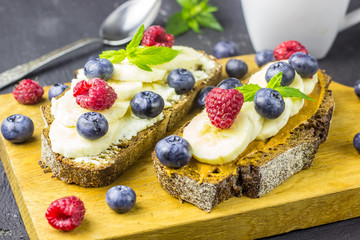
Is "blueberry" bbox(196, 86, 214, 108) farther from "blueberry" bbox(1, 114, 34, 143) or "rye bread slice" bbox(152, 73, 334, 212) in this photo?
"blueberry" bbox(1, 114, 34, 143)

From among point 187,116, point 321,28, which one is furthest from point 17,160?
point 321,28

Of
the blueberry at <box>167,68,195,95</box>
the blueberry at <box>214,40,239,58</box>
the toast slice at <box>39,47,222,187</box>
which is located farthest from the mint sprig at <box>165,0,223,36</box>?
the toast slice at <box>39,47,222,187</box>

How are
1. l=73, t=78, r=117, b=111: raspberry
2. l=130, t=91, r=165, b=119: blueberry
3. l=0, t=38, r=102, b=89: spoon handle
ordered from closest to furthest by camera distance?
l=73, t=78, r=117, b=111: raspberry, l=130, t=91, r=165, b=119: blueberry, l=0, t=38, r=102, b=89: spoon handle

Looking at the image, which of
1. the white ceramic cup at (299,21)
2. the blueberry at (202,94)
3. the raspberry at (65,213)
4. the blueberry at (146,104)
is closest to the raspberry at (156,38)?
the blueberry at (202,94)

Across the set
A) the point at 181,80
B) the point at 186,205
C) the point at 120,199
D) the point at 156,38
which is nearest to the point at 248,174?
the point at 186,205

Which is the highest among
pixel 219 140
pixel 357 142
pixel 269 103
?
pixel 269 103

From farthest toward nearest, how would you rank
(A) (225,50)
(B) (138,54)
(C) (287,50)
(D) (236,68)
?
(A) (225,50) < (D) (236,68) < (C) (287,50) < (B) (138,54)

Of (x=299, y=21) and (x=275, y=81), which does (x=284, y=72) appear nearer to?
(x=275, y=81)
